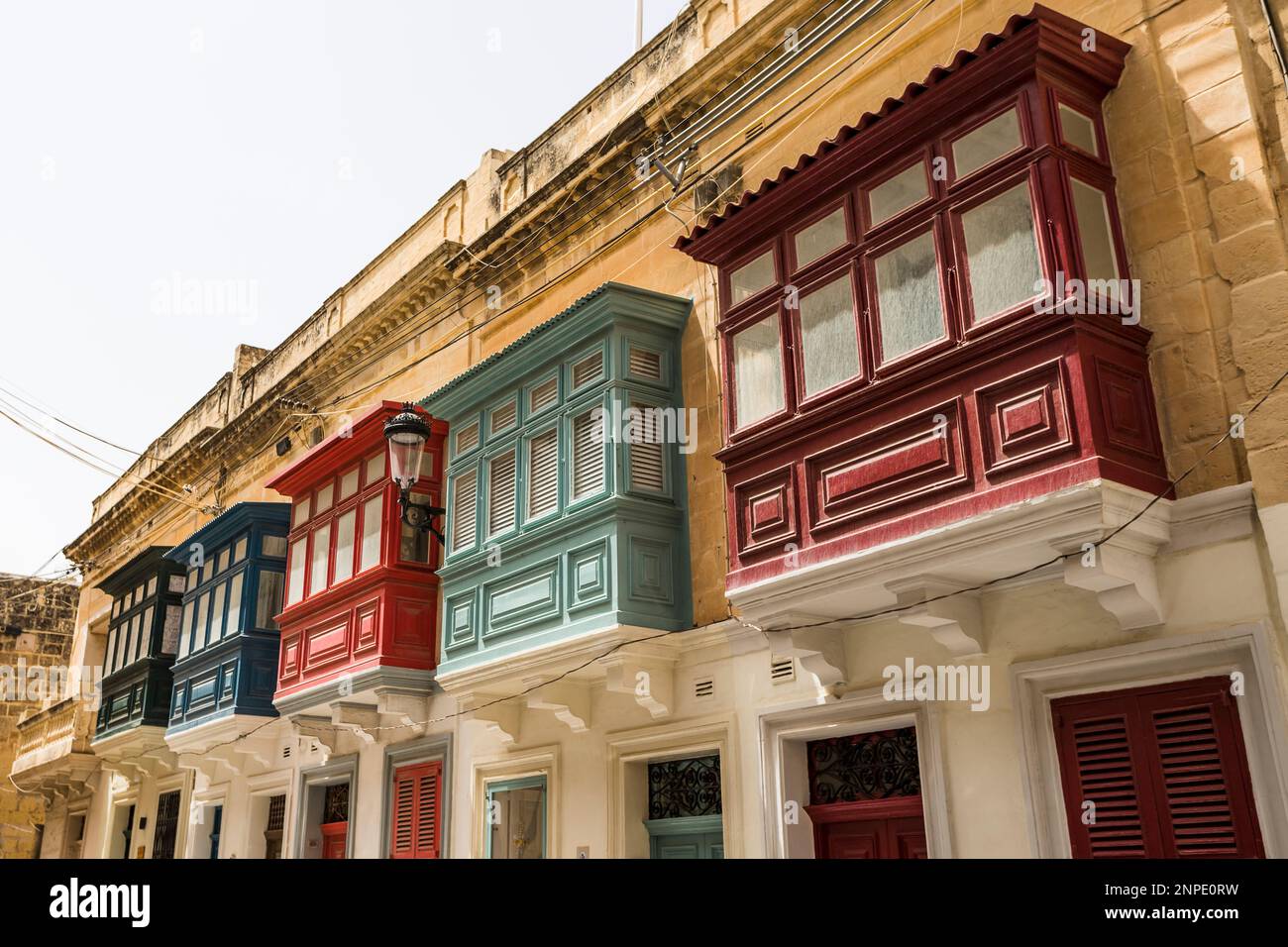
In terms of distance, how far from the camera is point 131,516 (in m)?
23.9

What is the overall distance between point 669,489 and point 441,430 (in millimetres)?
3844

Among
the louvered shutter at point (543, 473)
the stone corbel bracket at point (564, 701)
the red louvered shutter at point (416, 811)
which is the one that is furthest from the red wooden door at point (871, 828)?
the red louvered shutter at point (416, 811)

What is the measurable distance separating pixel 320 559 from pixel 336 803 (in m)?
3.20

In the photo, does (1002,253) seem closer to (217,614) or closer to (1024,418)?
(1024,418)

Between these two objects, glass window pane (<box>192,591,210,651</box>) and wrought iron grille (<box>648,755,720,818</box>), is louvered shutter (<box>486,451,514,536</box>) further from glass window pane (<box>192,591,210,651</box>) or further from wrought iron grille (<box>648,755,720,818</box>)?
glass window pane (<box>192,591,210,651</box>)

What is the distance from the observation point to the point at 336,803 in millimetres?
14469

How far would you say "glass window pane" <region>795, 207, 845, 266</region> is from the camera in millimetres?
8227

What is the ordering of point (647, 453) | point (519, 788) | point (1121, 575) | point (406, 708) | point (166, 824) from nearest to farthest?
point (1121, 575) → point (647, 453) → point (519, 788) → point (406, 708) → point (166, 824)

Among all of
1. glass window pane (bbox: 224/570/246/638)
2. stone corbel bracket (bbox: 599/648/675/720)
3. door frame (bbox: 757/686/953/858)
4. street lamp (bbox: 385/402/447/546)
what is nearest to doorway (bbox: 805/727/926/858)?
door frame (bbox: 757/686/953/858)

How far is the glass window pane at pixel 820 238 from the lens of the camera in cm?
823

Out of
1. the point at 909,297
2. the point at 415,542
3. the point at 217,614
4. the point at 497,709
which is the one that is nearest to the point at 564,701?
the point at 497,709

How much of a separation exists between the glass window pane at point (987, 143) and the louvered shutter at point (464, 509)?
6216 millimetres

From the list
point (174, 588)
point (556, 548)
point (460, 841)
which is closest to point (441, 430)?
point (556, 548)

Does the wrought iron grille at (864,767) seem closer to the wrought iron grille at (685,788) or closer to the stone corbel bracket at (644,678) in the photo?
the wrought iron grille at (685,788)
